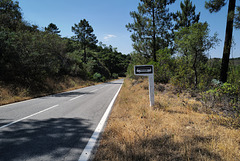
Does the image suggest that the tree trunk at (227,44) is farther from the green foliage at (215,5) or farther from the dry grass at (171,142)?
the dry grass at (171,142)

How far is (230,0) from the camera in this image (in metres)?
7.41

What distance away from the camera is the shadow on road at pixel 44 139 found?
2516mm

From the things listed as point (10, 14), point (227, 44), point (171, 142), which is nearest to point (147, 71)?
point (171, 142)

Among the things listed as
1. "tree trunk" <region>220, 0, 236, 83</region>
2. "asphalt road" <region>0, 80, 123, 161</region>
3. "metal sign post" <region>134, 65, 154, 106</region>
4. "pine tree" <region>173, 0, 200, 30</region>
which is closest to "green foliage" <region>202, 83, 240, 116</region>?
"metal sign post" <region>134, 65, 154, 106</region>

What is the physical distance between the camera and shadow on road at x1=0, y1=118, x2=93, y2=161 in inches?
99.0

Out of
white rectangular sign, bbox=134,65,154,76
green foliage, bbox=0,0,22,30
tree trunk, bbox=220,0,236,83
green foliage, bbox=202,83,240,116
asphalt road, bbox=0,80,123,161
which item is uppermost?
green foliage, bbox=0,0,22,30

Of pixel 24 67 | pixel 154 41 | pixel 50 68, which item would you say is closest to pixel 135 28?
pixel 154 41

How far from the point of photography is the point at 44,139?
3.13 metres

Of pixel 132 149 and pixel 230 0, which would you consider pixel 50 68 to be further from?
pixel 230 0

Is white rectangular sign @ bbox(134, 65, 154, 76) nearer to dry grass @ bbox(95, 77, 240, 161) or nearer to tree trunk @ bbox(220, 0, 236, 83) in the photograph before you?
dry grass @ bbox(95, 77, 240, 161)

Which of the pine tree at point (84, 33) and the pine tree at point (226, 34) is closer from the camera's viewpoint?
the pine tree at point (226, 34)

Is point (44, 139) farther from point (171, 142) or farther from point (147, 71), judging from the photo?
point (147, 71)

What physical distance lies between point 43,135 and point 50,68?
12009 millimetres

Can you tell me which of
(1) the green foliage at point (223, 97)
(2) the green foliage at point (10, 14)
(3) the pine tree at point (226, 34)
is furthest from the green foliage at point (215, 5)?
(2) the green foliage at point (10, 14)
